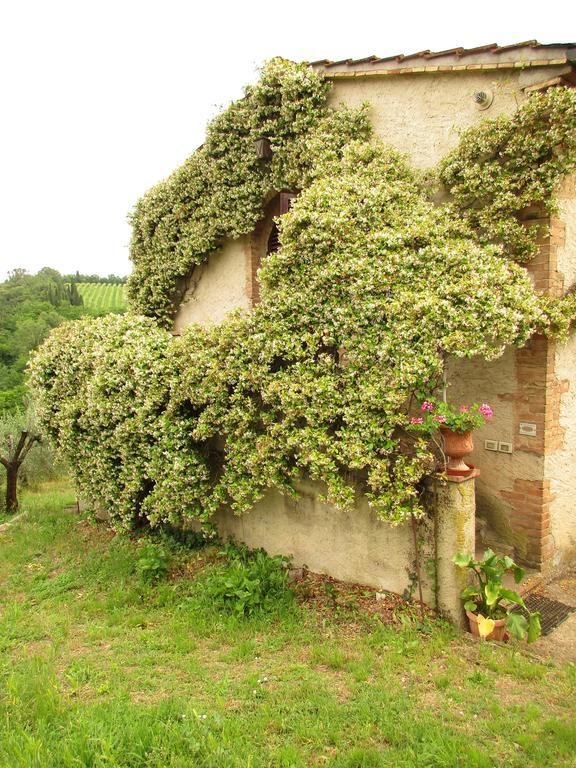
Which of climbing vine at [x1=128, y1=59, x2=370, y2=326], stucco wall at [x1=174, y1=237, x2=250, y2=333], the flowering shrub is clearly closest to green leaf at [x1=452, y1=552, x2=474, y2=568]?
the flowering shrub

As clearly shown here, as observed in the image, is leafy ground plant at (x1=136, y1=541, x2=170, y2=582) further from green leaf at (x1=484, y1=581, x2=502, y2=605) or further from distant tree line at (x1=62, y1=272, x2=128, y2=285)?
distant tree line at (x1=62, y1=272, x2=128, y2=285)

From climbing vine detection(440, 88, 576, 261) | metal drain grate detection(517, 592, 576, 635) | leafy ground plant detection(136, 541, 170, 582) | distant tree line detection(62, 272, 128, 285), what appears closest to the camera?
metal drain grate detection(517, 592, 576, 635)

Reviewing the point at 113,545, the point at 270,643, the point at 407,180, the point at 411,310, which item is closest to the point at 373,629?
the point at 270,643

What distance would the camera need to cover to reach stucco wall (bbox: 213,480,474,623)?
17.1 feet

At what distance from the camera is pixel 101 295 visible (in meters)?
64.4

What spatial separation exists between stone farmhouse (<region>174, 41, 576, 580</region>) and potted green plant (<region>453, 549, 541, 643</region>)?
0.92 meters

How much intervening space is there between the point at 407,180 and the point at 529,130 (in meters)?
1.51

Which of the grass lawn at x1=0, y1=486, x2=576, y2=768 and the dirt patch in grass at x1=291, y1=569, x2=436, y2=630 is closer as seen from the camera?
the grass lawn at x1=0, y1=486, x2=576, y2=768

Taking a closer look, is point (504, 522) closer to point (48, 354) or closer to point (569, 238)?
point (569, 238)

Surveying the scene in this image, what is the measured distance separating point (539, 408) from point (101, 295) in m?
64.5

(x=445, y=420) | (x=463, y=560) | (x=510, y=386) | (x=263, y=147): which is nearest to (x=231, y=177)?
(x=263, y=147)

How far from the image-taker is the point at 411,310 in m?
5.20

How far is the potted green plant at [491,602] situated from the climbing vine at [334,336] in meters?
0.83

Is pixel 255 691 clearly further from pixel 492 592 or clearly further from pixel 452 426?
pixel 452 426
